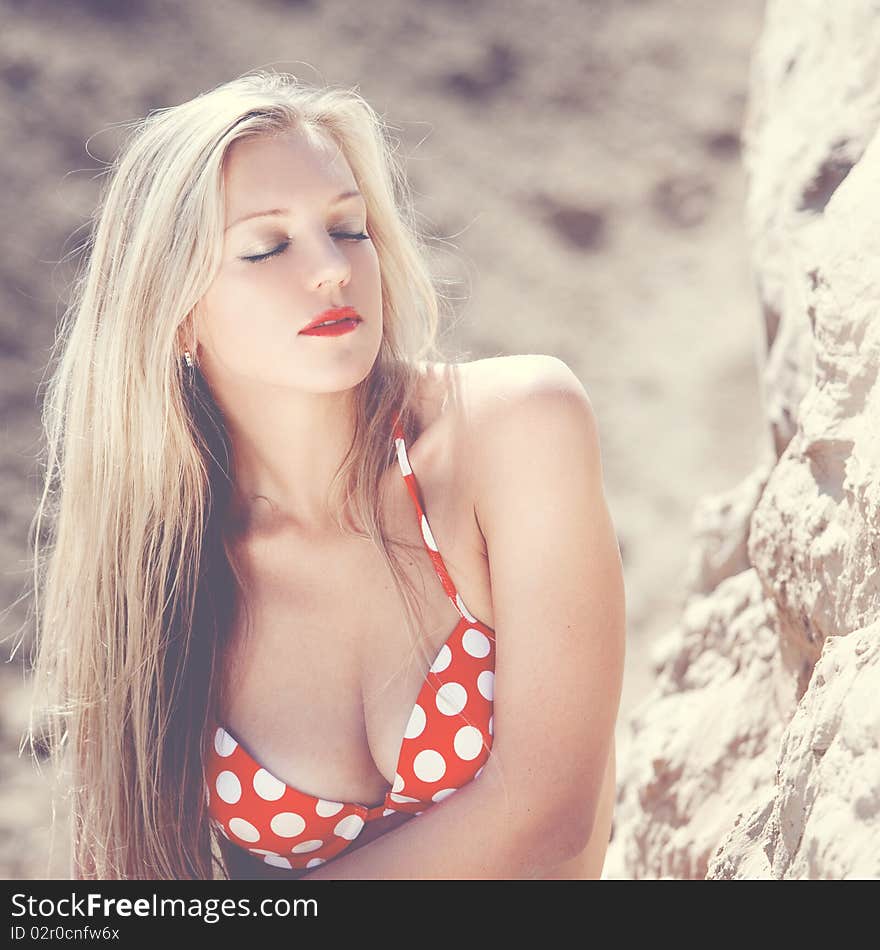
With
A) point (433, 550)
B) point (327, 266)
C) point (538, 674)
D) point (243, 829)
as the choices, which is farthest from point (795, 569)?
point (243, 829)

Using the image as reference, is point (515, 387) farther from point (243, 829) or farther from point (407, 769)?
point (243, 829)

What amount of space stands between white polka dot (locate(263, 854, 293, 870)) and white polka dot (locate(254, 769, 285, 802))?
4.2 inches

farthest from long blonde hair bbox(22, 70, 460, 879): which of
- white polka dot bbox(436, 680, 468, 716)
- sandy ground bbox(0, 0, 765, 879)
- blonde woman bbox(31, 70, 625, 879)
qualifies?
sandy ground bbox(0, 0, 765, 879)

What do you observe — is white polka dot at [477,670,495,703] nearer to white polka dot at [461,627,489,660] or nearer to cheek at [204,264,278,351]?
white polka dot at [461,627,489,660]

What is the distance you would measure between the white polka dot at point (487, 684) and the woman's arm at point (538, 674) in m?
0.05

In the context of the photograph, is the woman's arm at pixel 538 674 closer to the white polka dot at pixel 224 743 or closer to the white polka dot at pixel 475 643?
the white polka dot at pixel 475 643

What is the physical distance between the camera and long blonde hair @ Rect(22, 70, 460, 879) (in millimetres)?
1680

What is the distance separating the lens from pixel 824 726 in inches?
41.1

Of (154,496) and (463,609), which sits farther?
(154,496)

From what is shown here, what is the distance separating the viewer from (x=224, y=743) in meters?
1.71

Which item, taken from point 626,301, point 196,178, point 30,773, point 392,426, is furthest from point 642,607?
point 196,178

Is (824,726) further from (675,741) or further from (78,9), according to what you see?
(78,9)

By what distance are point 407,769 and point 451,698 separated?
0.11m

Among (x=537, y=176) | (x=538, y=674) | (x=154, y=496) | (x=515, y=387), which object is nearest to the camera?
(x=538, y=674)
